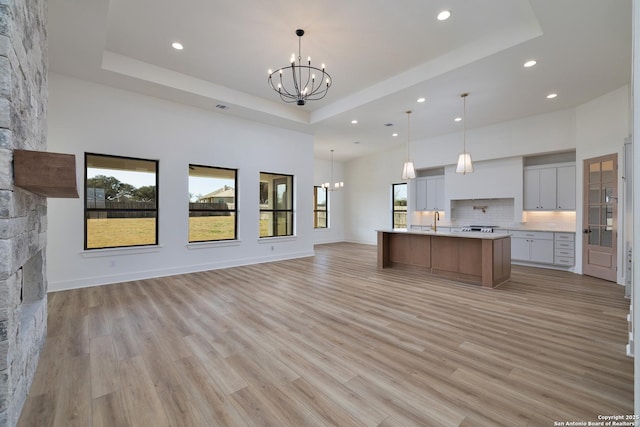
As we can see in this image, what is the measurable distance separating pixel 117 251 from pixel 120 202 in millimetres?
895

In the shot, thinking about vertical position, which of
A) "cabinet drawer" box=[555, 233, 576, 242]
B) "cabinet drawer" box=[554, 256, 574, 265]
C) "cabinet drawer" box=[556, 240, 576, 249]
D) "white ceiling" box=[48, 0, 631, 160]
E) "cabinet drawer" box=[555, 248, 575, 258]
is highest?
"white ceiling" box=[48, 0, 631, 160]

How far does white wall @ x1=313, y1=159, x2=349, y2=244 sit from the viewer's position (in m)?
11.3

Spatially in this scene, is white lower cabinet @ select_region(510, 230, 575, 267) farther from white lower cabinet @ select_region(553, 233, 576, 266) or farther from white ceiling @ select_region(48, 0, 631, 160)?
white ceiling @ select_region(48, 0, 631, 160)

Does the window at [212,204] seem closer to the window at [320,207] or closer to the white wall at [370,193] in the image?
the window at [320,207]

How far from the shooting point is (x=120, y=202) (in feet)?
16.8

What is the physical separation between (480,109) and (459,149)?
1.75 m

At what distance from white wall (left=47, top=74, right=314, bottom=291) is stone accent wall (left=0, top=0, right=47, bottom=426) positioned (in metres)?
2.64

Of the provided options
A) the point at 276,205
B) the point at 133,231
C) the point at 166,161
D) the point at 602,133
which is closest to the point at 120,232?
the point at 133,231

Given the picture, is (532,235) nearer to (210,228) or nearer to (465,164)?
(465,164)

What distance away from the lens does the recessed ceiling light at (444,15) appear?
3482 millimetres

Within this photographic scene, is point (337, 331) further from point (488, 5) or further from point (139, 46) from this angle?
point (139, 46)

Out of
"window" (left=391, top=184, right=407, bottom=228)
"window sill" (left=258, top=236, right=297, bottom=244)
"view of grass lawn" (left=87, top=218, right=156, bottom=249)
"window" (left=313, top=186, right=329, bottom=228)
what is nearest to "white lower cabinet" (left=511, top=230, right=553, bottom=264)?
"window" (left=391, top=184, right=407, bottom=228)

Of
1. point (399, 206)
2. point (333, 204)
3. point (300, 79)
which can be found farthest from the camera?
point (333, 204)

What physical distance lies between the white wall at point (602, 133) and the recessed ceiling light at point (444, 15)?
3854mm
